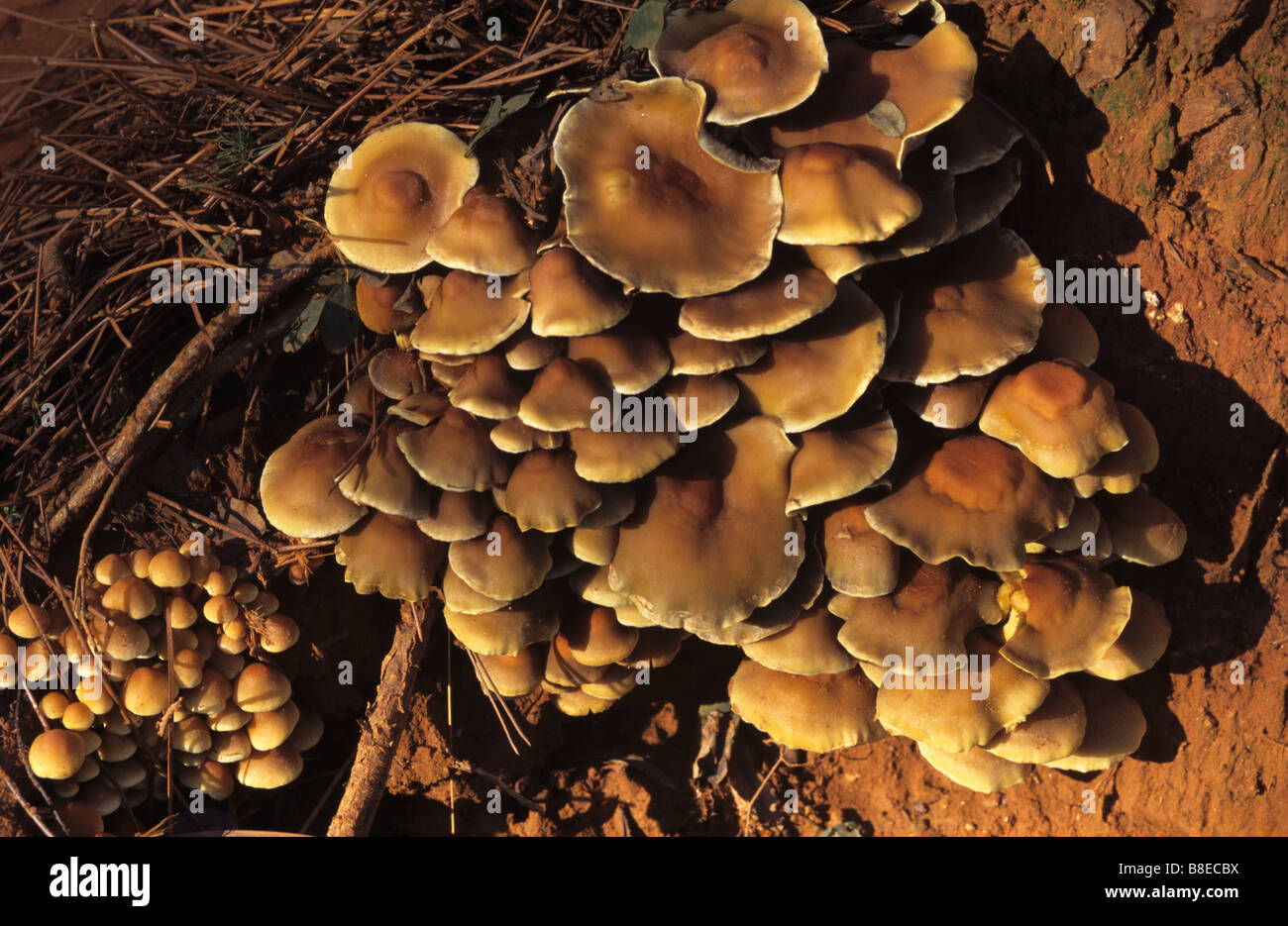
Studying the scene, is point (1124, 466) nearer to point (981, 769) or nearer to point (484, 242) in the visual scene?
point (981, 769)

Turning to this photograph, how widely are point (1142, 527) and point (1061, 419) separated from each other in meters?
0.75

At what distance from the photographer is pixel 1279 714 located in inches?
154

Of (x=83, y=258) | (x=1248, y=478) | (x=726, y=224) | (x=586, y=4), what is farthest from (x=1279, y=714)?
(x=83, y=258)

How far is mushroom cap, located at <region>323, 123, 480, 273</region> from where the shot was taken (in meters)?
3.22

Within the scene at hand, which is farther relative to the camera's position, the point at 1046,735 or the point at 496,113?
the point at 1046,735

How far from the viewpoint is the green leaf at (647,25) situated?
10.1ft

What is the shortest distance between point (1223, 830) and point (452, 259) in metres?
4.33

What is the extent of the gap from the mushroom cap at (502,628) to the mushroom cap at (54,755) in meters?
1.67

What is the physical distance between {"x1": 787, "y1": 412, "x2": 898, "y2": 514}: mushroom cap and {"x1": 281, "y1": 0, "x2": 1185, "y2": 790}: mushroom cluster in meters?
0.01

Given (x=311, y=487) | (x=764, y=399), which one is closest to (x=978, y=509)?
(x=764, y=399)

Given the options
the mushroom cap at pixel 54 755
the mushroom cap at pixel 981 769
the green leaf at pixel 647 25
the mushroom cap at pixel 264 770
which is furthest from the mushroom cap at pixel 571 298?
the mushroom cap at pixel 54 755

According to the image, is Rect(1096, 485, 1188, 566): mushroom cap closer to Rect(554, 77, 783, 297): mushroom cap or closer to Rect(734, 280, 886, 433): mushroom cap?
Rect(734, 280, 886, 433): mushroom cap

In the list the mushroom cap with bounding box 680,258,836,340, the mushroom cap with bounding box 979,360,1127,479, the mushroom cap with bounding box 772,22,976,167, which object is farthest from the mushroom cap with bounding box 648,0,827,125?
the mushroom cap with bounding box 979,360,1127,479

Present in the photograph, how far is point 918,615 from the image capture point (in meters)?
3.35
